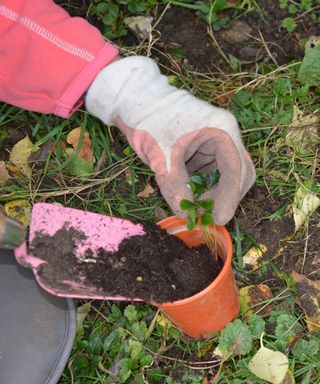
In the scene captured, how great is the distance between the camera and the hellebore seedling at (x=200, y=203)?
169cm

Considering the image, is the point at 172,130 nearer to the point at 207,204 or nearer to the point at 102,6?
the point at 207,204

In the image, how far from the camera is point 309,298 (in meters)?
1.91

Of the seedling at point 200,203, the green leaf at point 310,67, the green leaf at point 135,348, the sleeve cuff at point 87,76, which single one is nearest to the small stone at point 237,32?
the green leaf at point 310,67

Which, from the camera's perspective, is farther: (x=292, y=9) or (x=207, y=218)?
(x=292, y=9)

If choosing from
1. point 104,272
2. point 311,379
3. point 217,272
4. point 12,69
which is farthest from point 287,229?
point 12,69

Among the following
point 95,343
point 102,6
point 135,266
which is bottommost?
point 95,343

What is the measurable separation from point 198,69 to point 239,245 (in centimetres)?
66

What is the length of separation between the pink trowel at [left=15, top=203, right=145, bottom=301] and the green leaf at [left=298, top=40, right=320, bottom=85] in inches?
29.7

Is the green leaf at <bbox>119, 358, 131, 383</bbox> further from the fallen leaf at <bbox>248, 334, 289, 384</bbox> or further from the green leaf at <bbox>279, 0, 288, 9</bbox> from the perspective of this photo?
the green leaf at <bbox>279, 0, 288, 9</bbox>

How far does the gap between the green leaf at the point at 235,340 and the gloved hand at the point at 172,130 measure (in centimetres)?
32

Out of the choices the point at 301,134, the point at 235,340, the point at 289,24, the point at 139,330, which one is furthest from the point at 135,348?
the point at 289,24

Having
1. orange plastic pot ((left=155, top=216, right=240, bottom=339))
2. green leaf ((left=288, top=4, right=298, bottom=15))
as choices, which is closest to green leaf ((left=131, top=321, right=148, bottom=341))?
orange plastic pot ((left=155, top=216, right=240, bottom=339))

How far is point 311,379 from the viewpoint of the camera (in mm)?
1832

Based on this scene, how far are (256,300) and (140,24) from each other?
40.7 inches
